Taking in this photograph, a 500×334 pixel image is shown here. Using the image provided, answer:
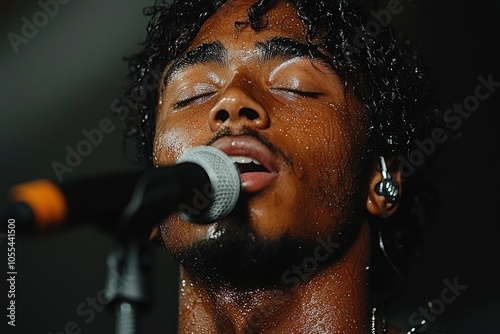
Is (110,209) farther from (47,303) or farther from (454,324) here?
(454,324)

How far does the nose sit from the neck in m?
0.38

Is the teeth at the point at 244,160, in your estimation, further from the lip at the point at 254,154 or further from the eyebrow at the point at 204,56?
the eyebrow at the point at 204,56

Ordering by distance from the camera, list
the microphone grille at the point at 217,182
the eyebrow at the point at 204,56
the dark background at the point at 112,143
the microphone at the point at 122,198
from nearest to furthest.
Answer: the microphone at the point at 122,198, the microphone grille at the point at 217,182, the eyebrow at the point at 204,56, the dark background at the point at 112,143

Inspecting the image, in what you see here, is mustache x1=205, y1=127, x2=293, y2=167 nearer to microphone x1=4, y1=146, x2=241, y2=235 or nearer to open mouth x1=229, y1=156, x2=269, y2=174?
open mouth x1=229, y1=156, x2=269, y2=174

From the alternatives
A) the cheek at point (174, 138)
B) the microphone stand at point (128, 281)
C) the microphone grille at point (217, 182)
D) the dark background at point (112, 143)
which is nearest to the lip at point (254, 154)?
the cheek at point (174, 138)

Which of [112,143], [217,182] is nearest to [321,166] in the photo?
[217,182]

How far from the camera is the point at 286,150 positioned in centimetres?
167

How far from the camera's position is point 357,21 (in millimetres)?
1995

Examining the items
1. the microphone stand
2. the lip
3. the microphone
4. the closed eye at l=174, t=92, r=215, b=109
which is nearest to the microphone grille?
the microphone

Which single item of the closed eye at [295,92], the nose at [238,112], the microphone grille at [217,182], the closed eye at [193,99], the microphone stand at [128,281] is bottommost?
the closed eye at [295,92]

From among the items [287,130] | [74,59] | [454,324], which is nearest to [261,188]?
[287,130]

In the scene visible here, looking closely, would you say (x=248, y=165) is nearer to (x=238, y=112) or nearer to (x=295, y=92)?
(x=238, y=112)

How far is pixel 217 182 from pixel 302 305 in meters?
0.67

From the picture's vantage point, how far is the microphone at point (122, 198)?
82 cm
